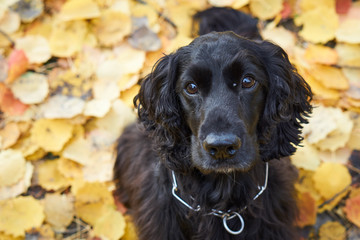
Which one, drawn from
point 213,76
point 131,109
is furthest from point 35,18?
point 213,76

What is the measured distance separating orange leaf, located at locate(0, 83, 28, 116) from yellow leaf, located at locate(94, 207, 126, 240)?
3.48ft

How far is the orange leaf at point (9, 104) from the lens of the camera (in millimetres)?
3547

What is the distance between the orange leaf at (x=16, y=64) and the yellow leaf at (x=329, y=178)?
233 cm

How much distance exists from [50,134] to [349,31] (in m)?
2.38

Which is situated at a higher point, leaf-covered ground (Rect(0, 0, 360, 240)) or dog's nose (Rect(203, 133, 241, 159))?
dog's nose (Rect(203, 133, 241, 159))

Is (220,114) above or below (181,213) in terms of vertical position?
above

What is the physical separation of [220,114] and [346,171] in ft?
4.69

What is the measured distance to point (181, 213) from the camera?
2660mm

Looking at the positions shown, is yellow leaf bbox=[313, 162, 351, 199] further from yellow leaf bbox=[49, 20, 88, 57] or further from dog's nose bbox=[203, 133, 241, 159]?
yellow leaf bbox=[49, 20, 88, 57]

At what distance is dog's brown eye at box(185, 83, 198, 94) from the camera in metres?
2.36

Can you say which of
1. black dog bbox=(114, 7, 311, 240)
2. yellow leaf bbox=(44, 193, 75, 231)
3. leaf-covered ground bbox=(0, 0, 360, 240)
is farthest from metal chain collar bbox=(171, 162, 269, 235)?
yellow leaf bbox=(44, 193, 75, 231)

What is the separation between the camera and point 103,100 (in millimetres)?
3586

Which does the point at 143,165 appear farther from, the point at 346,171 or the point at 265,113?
the point at 346,171

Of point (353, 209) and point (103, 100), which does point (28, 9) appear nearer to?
point (103, 100)
